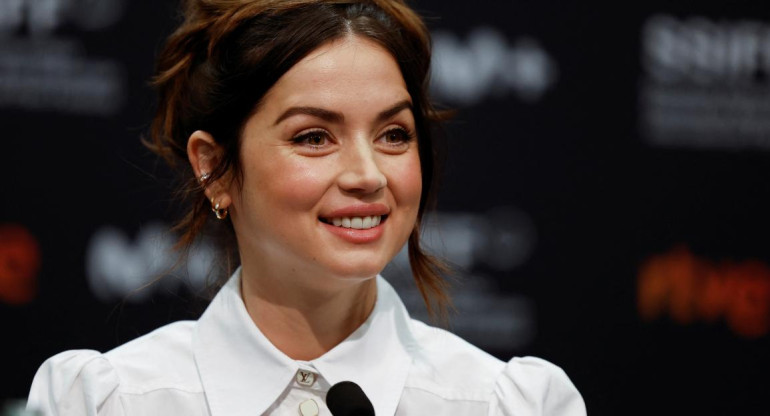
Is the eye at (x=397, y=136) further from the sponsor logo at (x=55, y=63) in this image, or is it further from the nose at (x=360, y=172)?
the sponsor logo at (x=55, y=63)

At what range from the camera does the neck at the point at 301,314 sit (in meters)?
1.88

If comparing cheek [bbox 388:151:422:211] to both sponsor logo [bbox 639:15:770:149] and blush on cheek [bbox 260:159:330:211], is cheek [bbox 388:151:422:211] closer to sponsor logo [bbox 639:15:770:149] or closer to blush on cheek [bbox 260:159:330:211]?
blush on cheek [bbox 260:159:330:211]

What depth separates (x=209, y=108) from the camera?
187 centimetres

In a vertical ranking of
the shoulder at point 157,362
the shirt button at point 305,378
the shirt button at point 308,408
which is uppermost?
the shoulder at point 157,362

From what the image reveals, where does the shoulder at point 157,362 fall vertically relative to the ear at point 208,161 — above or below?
below

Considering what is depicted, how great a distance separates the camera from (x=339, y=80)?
1.75m

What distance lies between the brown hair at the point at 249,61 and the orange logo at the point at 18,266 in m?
0.97

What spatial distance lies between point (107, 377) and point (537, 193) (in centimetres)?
157

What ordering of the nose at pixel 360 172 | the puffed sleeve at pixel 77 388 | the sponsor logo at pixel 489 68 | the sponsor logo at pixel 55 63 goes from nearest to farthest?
the nose at pixel 360 172
the puffed sleeve at pixel 77 388
the sponsor logo at pixel 55 63
the sponsor logo at pixel 489 68

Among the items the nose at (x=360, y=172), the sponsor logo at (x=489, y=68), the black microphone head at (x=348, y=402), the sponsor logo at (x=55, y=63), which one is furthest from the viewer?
the sponsor logo at (x=489, y=68)

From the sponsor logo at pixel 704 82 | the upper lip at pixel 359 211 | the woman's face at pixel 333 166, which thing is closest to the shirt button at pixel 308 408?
the woman's face at pixel 333 166

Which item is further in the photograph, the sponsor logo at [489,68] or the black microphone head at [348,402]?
the sponsor logo at [489,68]

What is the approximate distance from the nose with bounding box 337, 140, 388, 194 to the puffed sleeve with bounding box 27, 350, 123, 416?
51cm

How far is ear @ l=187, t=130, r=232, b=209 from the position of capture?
1884 mm
